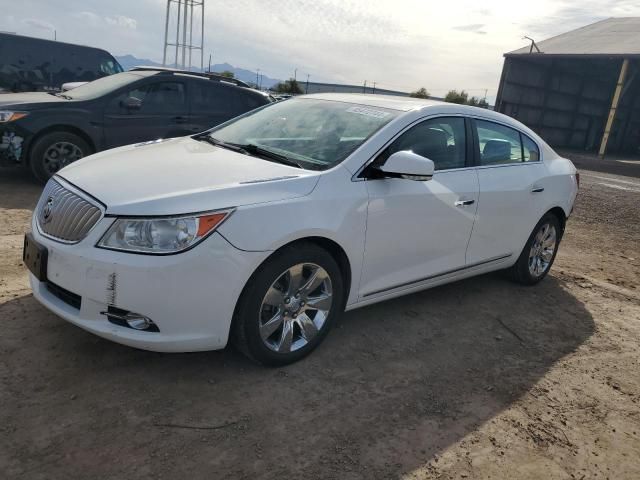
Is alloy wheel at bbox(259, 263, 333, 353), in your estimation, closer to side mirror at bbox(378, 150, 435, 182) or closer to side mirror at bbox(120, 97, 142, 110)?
side mirror at bbox(378, 150, 435, 182)

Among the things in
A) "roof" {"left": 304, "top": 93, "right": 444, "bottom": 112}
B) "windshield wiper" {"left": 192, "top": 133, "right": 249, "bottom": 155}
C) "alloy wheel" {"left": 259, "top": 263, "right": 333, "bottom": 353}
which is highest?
"roof" {"left": 304, "top": 93, "right": 444, "bottom": 112}

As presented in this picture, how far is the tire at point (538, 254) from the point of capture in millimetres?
4930

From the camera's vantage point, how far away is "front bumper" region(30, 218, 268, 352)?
2.59 m

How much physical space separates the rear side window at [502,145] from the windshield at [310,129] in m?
0.96

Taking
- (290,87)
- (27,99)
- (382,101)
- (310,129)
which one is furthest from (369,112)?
(290,87)

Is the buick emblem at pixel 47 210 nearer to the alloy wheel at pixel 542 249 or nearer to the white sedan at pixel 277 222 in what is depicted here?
the white sedan at pixel 277 222

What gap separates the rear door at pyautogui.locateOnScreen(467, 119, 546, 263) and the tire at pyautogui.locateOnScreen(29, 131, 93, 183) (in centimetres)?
519

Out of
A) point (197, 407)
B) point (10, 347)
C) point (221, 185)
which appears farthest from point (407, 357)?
point (10, 347)

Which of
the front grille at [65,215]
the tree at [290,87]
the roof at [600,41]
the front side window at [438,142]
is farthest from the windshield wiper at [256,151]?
the tree at [290,87]

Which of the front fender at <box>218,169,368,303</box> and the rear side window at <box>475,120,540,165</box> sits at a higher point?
the rear side window at <box>475,120,540,165</box>

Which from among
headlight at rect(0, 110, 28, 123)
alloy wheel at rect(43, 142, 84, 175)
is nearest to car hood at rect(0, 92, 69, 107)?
headlight at rect(0, 110, 28, 123)

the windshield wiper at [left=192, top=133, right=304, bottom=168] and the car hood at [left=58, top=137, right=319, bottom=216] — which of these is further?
the windshield wiper at [left=192, top=133, right=304, bottom=168]

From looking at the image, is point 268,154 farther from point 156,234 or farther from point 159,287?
point 159,287

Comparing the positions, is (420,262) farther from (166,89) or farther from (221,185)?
(166,89)
